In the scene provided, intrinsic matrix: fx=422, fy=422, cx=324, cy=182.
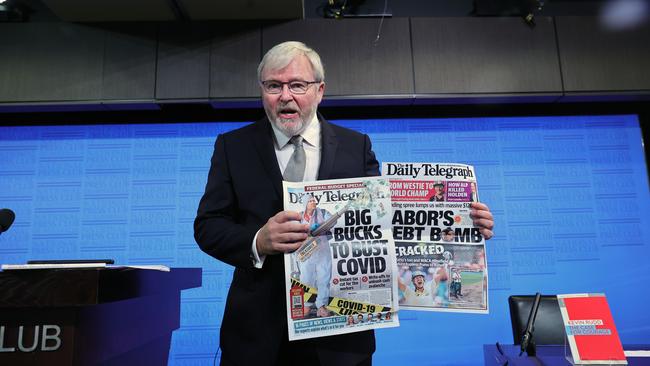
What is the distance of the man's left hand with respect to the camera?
131 centimetres

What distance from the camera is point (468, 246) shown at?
131 cm

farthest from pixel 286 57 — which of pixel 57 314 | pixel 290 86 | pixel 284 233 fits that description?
pixel 57 314

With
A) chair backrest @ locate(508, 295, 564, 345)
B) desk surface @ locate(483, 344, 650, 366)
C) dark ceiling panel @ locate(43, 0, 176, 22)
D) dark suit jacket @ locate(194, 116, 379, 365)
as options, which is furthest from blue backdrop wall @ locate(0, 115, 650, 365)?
dark suit jacket @ locate(194, 116, 379, 365)

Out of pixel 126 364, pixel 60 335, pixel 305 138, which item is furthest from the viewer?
pixel 305 138

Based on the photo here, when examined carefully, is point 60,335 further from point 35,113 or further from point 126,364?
point 35,113

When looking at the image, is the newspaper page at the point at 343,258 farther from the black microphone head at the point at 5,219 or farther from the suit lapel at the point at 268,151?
the black microphone head at the point at 5,219

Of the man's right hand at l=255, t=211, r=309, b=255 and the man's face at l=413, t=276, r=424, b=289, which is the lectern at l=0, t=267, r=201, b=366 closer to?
the man's right hand at l=255, t=211, r=309, b=255

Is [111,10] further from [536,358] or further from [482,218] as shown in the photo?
[536,358]

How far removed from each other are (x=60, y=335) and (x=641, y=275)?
394cm

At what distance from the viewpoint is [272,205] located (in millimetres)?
1191

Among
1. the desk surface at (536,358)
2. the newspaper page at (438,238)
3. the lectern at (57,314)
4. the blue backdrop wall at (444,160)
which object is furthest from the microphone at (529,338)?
the blue backdrop wall at (444,160)

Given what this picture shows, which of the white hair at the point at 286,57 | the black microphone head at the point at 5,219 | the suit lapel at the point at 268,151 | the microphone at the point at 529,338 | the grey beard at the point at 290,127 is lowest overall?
the microphone at the point at 529,338

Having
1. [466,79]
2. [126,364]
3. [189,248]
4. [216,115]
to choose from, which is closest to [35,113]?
[216,115]

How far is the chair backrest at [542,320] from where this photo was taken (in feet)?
7.34
